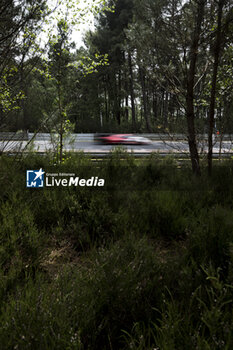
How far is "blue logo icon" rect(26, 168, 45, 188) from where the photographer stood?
4.55 m

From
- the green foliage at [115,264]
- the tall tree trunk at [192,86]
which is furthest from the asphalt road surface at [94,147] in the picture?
the green foliage at [115,264]

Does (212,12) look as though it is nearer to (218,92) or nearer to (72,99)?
(218,92)

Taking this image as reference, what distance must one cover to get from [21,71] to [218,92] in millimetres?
4096

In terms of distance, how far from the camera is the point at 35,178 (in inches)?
189

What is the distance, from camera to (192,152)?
5.54 metres

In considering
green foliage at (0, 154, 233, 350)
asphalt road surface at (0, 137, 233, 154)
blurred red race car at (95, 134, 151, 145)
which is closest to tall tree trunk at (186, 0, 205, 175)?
asphalt road surface at (0, 137, 233, 154)

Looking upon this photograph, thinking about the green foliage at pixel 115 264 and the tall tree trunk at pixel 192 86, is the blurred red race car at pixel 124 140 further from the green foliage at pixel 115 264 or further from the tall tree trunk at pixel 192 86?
the green foliage at pixel 115 264

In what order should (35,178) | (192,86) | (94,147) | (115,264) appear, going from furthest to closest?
(94,147), (192,86), (35,178), (115,264)

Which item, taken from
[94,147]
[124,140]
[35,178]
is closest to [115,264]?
[35,178]

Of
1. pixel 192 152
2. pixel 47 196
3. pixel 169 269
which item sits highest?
pixel 192 152

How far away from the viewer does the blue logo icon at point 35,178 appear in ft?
14.9

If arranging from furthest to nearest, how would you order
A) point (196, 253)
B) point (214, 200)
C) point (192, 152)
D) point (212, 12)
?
point (192, 152) < point (212, 12) < point (214, 200) < point (196, 253)

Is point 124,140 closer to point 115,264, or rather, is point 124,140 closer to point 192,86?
point 192,86

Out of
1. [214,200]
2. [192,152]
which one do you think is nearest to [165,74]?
[192,152]
